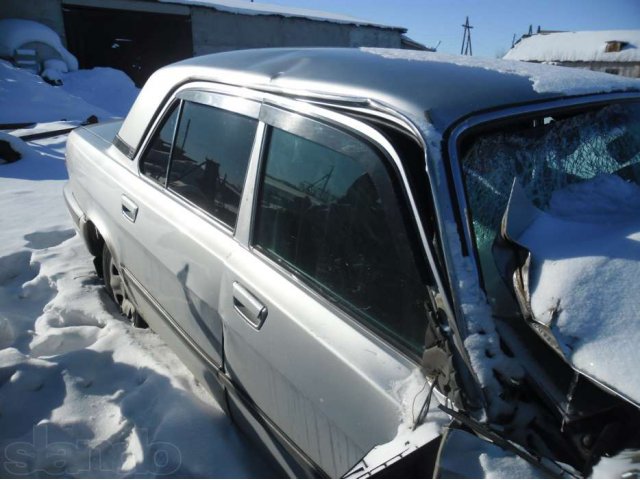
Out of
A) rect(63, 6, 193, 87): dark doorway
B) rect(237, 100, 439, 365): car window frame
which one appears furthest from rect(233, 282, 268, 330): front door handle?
rect(63, 6, 193, 87): dark doorway

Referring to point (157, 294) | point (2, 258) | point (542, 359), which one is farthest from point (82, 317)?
point (542, 359)

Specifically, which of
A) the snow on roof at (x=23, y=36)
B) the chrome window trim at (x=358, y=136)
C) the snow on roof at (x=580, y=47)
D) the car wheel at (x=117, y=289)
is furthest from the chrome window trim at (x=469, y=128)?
the snow on roof at (x=580, y=47)

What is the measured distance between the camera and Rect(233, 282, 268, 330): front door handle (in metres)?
1.62

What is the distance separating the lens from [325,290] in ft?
4.98

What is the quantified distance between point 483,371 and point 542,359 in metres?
0.17

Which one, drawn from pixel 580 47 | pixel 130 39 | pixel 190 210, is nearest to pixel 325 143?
pixel 190 210

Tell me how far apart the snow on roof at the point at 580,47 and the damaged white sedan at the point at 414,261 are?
22.3 metres

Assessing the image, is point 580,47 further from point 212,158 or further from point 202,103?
point 212,158

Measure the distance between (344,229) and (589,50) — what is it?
2479 centimetres

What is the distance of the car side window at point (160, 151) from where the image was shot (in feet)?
8.05

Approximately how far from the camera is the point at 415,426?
3.83 ft

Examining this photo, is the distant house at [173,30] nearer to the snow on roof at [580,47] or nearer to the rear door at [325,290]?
the snow on roof at [580,47]

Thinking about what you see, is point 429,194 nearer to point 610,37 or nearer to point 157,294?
point 157,294

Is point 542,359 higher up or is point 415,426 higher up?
point 542,359
